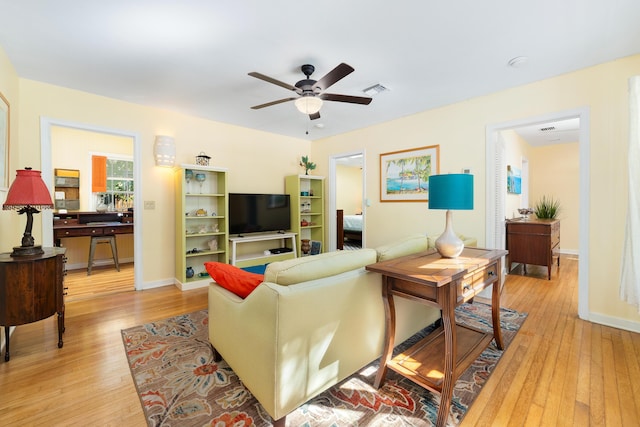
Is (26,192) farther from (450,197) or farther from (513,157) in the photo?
(513,157)

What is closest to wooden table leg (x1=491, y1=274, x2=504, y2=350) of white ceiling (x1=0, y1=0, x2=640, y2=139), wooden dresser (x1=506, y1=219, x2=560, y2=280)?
white ceiling (x1=0, y1=0, x2=640, y2=139)

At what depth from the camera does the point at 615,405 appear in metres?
1.58

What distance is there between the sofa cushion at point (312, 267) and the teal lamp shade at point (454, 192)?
2.17 feet

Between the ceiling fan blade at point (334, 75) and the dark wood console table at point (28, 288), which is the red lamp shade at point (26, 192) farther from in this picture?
the ceiling fan blade at point (334, 75)

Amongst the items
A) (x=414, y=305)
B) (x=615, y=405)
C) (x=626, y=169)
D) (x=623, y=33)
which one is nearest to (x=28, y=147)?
(x=414, y=305)

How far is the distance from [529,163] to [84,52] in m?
7.90

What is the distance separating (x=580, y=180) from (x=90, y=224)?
6.92m

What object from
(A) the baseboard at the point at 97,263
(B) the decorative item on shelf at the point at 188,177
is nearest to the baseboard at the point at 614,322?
(B) the decorative item on shelf at the point at 188,177

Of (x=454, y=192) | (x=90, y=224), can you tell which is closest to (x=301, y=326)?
(x=454, y=192)

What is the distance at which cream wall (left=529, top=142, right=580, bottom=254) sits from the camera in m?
5.82

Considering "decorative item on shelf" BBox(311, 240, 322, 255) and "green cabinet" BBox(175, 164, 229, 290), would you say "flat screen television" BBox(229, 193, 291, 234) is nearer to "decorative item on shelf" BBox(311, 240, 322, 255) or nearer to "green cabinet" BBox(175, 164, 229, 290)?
"green cabinet" BBox(175, 164, 229, 290)

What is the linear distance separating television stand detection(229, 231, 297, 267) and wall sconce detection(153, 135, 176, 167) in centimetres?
149

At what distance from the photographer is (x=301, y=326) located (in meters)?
1.39

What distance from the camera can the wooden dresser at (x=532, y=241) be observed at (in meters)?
4.07
